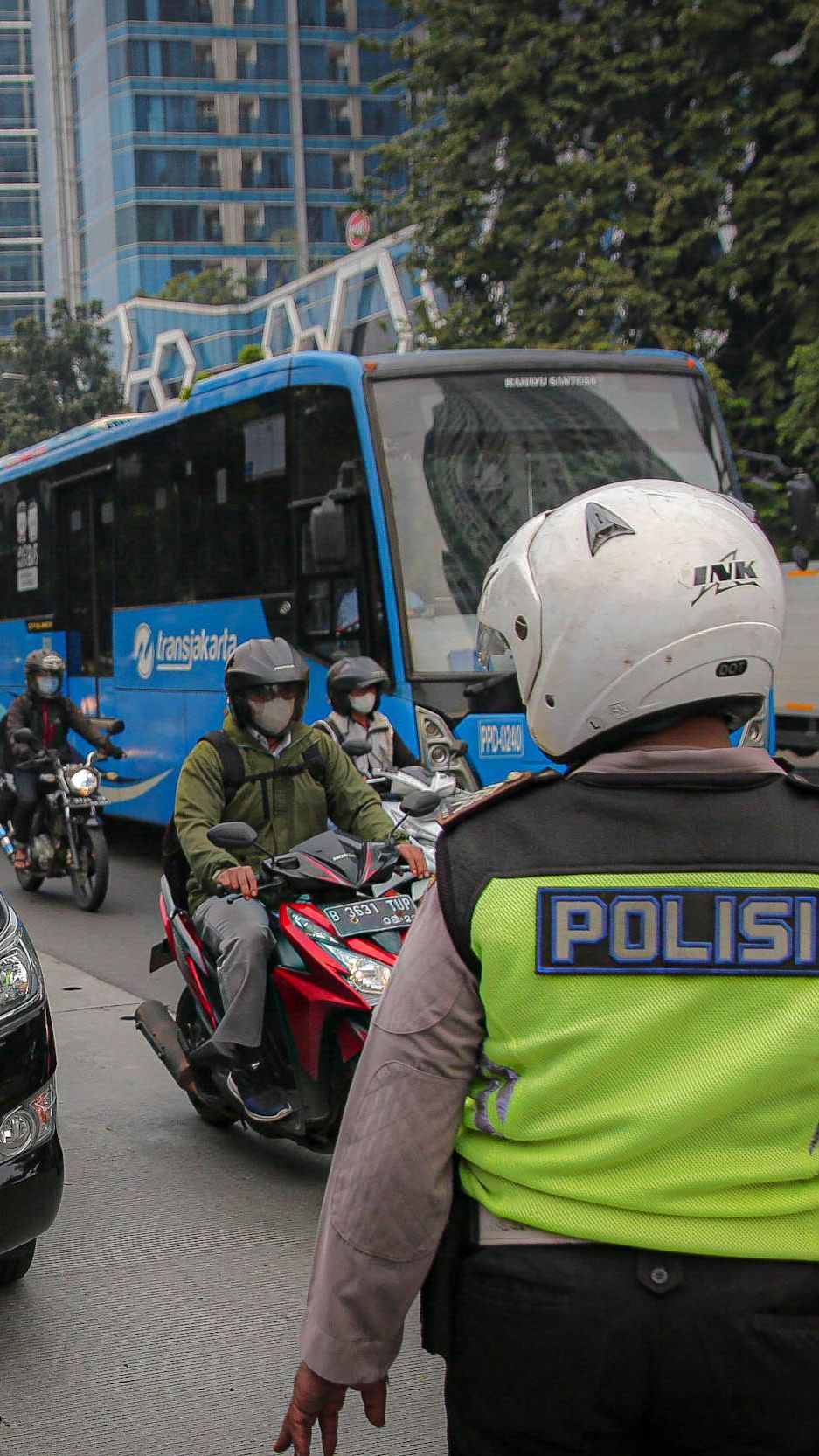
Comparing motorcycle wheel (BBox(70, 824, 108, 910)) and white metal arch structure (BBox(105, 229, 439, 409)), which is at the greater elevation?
white metal arch structure (BBox(105, 229, 439, 409))

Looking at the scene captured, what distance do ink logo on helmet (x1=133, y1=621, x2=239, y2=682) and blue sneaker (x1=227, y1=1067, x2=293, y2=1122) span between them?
6.05 metres

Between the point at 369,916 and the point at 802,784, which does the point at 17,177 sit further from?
the point at 802,784

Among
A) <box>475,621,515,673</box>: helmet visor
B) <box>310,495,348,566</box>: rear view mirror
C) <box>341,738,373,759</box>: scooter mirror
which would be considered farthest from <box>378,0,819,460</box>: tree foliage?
<box>475,621,515,673</box>: helmet visor

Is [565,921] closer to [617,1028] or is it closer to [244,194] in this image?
[617,1028]

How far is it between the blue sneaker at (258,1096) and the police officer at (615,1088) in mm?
2932

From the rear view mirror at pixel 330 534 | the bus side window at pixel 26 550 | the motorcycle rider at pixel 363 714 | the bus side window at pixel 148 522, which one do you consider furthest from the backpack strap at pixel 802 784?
the bus side window at pixel 26 550

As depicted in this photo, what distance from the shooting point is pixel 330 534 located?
906 centimetres

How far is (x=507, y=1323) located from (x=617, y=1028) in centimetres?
30

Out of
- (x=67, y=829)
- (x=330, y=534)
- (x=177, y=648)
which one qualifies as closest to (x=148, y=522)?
(x=177, y=648)

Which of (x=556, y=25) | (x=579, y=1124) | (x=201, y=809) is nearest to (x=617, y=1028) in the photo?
(x=579, y=1124)

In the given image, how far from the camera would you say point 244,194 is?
310 feet

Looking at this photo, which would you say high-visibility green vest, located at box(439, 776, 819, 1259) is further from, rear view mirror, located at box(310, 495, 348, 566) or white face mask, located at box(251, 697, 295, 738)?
rear view mirror, located at box(310, 495, 348, 566)

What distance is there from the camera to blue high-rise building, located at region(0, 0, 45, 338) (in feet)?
390

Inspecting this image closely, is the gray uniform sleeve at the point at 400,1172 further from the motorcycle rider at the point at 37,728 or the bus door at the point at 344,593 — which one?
the motorcycle rider at the point at 37,728
